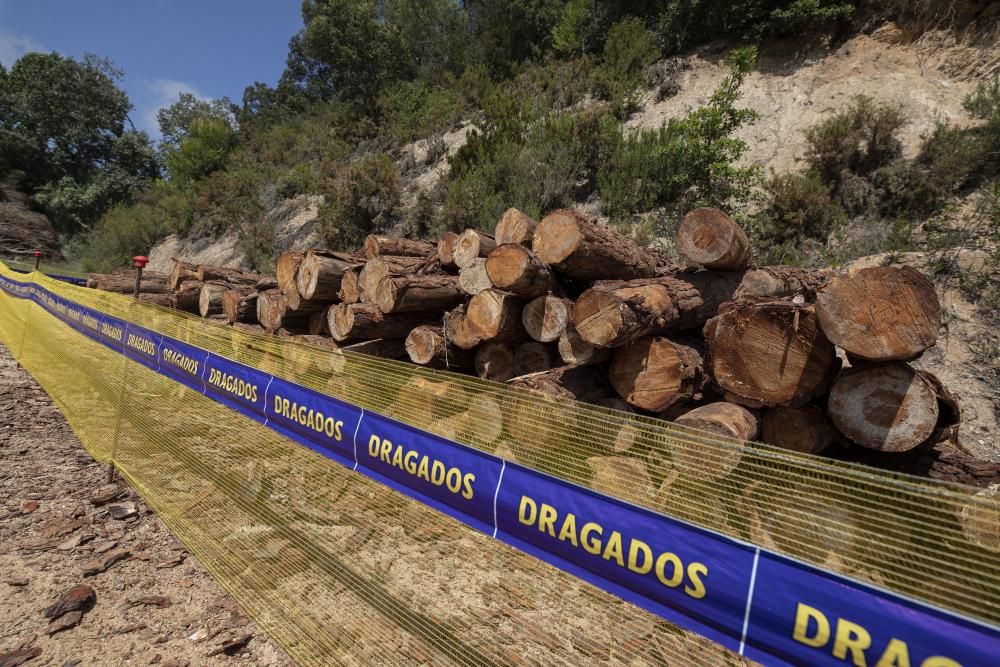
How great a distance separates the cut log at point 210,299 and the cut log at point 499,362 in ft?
12.0

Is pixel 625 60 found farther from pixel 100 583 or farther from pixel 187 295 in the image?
pixel 100 583

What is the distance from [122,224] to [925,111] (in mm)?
24574

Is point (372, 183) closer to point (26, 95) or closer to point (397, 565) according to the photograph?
point (397, 565)

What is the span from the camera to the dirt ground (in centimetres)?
200

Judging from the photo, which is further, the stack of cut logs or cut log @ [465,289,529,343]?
cut log @ [465,289,529,343]

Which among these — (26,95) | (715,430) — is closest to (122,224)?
(26,95)

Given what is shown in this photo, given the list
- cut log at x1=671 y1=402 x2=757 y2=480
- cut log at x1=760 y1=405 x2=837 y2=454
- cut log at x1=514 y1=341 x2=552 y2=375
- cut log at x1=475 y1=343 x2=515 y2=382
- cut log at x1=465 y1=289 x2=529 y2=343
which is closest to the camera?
cut log at x1=671 y1=402 x2=757 y2=480

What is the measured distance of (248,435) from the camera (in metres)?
3.21

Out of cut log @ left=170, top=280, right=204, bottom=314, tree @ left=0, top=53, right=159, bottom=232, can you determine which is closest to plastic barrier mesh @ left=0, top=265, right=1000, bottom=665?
cut log @ left=170, top=280, right=204, bottom=314

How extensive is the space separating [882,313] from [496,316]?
6.76 ft

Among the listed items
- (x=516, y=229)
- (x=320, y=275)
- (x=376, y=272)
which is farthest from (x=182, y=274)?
(x=516, y=229)

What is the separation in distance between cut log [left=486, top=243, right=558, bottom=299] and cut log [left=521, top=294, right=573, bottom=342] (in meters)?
0.08

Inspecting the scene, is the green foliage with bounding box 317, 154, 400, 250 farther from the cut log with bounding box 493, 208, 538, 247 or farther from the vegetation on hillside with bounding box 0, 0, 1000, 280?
the cut log with bounding box 493, 208, 538, 247

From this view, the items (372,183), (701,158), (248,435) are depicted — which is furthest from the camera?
(372,183)
